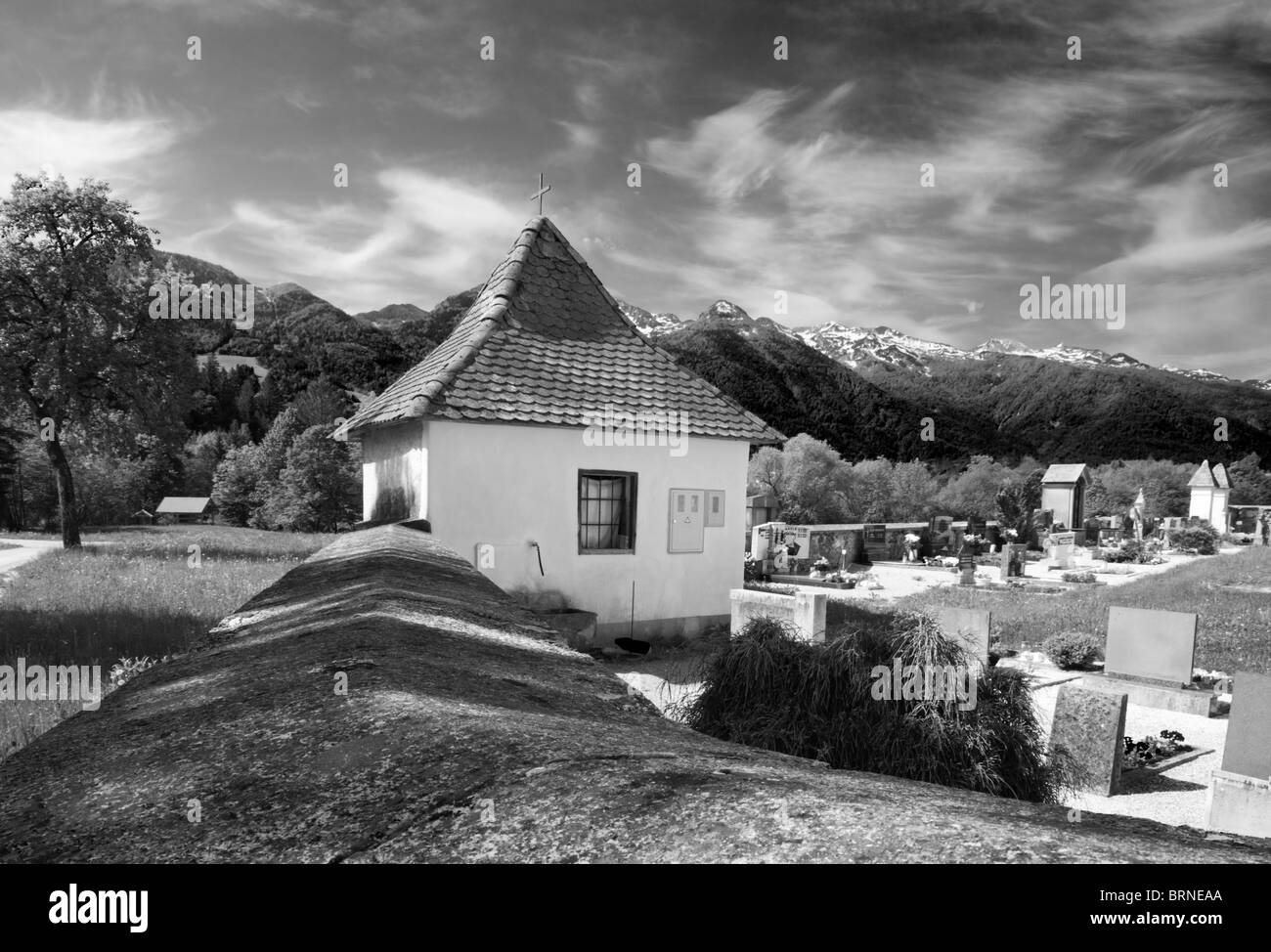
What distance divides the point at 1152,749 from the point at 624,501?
7613 millimetres

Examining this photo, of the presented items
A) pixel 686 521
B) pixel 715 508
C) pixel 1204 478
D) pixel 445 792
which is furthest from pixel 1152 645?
pixel 1204 478

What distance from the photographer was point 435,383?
418 inches

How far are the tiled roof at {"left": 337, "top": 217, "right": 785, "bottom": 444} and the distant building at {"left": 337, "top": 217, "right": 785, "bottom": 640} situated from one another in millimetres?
29

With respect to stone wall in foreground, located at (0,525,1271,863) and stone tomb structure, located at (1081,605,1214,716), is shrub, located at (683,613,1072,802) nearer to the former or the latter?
stone wall in foreground, located at (0,525,1271,863)

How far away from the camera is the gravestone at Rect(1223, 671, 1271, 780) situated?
714 centimetres

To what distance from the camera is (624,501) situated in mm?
12156

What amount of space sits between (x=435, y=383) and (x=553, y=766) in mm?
9873

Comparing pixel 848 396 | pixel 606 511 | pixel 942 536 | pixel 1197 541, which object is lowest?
pixel 1197 541

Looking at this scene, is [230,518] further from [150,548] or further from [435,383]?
[435,383]

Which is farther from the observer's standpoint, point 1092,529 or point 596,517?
point 1092,529

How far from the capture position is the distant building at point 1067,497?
4175 centimetres

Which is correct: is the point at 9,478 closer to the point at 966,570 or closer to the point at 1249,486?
the point at 966,570

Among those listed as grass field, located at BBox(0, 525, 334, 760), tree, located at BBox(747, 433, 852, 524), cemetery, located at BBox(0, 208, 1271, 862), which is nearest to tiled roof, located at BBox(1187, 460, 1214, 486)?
tree, located at BBox(747, 433, 852, 524)
